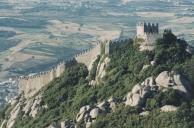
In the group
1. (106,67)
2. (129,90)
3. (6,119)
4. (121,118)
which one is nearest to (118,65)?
(106,67)

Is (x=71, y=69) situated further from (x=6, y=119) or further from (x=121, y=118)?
(x=121, y=118)

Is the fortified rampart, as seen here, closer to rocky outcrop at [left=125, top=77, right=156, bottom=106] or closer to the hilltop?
the hilltop

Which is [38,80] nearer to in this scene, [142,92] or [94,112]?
[94,112]

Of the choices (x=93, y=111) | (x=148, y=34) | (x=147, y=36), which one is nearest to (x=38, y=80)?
(x=148, y=34)

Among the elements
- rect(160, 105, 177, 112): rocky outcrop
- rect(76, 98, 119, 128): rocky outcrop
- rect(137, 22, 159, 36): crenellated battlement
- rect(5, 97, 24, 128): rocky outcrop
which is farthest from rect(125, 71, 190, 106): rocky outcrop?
rect(5, 97, 24, 128): rocky outcrop

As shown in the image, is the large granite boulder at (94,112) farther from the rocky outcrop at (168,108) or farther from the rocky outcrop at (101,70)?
the rocky outcrop at (101,70)

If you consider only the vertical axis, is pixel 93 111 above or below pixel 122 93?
below
